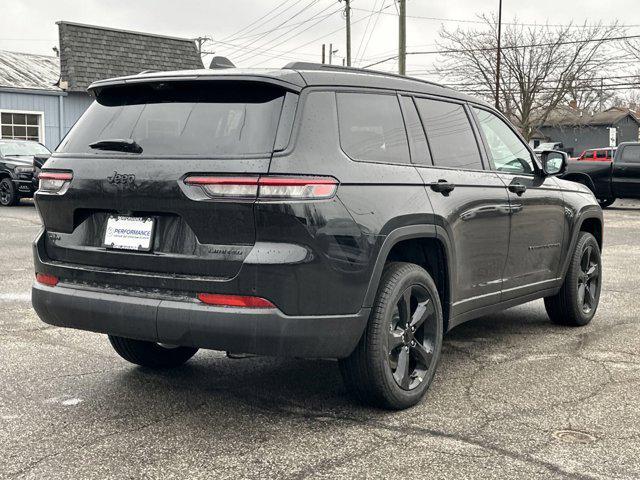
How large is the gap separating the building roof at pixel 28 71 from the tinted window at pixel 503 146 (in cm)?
2380

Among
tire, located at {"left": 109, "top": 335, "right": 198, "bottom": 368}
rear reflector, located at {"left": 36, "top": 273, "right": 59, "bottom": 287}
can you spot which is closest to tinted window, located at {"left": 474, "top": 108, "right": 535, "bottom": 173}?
tire, located at {"left": 109, "top": 335, "right": 198, "bottom": 368}

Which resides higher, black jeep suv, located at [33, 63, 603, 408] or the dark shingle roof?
the dark shingle roof

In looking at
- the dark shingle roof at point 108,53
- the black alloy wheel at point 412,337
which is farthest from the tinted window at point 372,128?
the dark shingle roof at point 108,53

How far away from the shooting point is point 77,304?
13.0ft

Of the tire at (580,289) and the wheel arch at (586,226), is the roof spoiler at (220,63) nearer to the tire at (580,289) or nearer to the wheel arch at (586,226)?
the wheel arch at (586,226)

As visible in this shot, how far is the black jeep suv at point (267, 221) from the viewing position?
3.60 metres

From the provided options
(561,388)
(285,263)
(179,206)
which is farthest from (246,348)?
(561,388)

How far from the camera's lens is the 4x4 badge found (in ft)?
12.6

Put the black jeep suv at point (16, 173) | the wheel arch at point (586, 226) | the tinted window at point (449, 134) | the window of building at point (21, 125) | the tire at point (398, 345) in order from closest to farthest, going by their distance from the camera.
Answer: the tire at point (398, 345) < the tinted window at point (449, 134) < the wheel arch at point (586, 226) < the black jeep suv at point (16, 173) < the window of building at point (21, 125)

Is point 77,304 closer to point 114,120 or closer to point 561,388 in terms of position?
point 114,120

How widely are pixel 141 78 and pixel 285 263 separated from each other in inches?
51.6

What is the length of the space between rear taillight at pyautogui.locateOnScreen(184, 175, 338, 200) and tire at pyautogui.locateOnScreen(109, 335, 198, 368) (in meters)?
1.53

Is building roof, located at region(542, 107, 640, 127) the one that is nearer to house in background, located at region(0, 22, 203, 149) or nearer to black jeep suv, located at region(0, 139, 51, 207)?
house in background, located at region(0, 22, 203, 149)

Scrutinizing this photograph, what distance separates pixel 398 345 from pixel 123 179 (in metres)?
1.61
